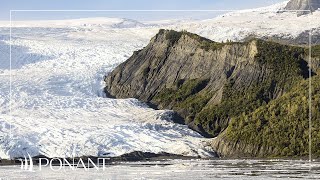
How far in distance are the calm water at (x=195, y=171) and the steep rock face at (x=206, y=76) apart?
20.2m

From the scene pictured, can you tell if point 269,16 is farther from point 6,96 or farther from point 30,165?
point 30,165

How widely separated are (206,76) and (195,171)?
40702mm

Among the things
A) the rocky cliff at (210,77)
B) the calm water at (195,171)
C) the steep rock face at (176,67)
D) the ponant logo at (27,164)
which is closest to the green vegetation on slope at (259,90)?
the rocky cliff at (210,77)

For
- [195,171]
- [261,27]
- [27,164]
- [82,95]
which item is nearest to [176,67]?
[82,95]

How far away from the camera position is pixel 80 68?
364ft

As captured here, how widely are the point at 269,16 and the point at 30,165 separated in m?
87.9

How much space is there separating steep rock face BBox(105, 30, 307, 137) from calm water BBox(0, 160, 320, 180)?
66.1 feet

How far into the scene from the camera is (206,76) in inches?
3853

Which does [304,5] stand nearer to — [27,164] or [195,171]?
[27,164]

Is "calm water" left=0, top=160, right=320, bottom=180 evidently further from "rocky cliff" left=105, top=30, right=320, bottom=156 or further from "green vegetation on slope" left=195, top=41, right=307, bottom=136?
"green vegetation on slope" left=195, top=41, right=307, bottom=136

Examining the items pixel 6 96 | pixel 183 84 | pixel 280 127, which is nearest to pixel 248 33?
pixel 183 84

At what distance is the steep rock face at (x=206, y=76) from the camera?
88625mm

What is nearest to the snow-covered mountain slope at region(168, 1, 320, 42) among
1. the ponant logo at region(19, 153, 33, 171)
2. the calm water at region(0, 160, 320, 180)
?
the ponant logo at region(19, 153, 33, 171)

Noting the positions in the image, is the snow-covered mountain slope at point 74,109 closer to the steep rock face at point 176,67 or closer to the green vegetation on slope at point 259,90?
the green vegetation on slope at point 259,90
